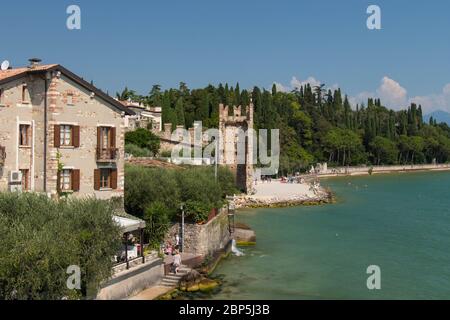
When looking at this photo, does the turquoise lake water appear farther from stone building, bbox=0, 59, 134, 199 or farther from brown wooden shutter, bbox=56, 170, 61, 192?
stone building, bbox=0, 59, 134, 199

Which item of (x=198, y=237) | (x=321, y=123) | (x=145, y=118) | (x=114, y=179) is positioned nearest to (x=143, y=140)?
(x=145, y=118)

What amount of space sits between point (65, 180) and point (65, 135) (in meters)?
2.12

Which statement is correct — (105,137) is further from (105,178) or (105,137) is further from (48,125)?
(48,125)

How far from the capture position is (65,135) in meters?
23.9

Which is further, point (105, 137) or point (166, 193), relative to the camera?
point (166, 193)

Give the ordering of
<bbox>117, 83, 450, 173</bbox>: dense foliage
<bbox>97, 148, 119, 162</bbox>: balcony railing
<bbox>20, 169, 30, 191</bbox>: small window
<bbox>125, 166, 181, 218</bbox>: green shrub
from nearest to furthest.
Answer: <bbox>20, 169, 30, 191</bbox>: small window, <bbox>97, 148, 119, 162</bbox>: balcony railing, <bbox>125, 166, 181, 218</bbox>: green shrub, <bbox>117, 83, 450, 173</bbox>: dense foliage

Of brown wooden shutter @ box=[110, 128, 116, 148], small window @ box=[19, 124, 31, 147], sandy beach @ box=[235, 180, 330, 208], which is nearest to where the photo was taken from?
small window @ box=[19, 124, 31, 147]

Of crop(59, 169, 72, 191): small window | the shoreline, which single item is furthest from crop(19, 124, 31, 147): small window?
the shoreline

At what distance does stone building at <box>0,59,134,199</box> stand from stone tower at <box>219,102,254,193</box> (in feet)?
151

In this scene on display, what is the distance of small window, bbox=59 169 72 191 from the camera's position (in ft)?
78.4

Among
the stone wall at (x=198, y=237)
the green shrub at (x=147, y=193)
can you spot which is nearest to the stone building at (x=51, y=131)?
the green shrub at (x=147, y=193)
